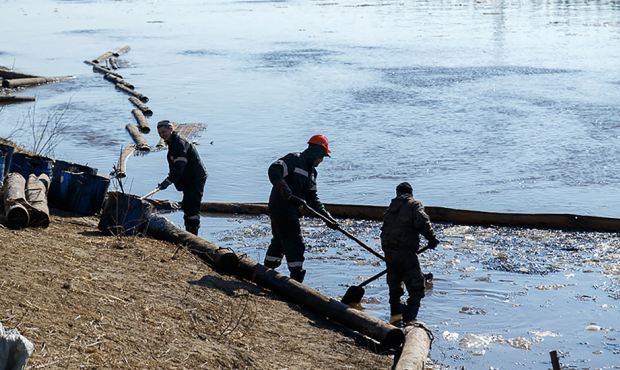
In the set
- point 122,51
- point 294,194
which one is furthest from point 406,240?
point 122,51

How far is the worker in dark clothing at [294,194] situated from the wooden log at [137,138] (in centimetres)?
1071

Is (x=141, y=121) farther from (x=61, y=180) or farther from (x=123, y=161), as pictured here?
(x=61, y=180)

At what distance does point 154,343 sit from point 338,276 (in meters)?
5.37

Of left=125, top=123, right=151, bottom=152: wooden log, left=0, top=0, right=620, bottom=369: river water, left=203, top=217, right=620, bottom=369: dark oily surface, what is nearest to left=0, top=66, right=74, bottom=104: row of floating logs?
left=0, top=0, right=620, bottom=369: river water

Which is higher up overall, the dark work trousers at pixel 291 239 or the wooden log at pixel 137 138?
the dark work trousers at pixel 291 239

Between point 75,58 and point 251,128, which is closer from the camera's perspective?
point 251,128

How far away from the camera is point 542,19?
51.2 m

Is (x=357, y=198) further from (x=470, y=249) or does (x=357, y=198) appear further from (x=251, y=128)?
(x=251, y=128)

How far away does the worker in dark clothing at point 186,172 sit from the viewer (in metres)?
12.0

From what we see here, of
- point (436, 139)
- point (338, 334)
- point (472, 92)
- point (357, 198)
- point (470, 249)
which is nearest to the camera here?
point (338, 334)

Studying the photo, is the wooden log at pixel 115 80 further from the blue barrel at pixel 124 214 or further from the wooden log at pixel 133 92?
the blue barrel at pixel 124 214

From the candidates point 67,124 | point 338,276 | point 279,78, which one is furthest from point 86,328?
point 279,78

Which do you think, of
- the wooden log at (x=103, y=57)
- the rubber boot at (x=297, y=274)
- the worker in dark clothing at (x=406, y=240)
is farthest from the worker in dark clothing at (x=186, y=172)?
the wooden log at (x=103, y=57)

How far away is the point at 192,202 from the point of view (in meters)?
12.5
